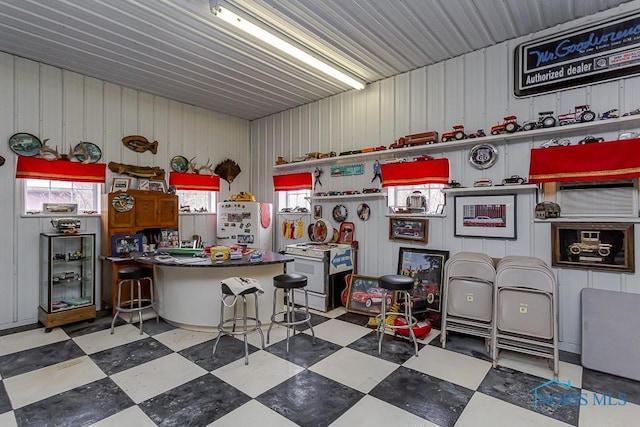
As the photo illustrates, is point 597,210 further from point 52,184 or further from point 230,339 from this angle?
point 52,184

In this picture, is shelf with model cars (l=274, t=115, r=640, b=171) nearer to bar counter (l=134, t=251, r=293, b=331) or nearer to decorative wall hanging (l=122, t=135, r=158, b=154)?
bar counter (l=134, t=251, r=293, b=331)

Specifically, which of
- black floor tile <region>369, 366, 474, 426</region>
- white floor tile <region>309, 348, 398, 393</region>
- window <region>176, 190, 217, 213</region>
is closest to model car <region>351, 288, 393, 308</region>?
white floor tile <region>309, 348, 398, 393</region>

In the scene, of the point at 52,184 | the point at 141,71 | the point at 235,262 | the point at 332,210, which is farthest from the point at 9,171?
the point at 332,210

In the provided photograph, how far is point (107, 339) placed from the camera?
3.78 metres

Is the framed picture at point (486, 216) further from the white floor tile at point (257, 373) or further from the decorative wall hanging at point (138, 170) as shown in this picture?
the decorative wall hanging at point (138, 170)

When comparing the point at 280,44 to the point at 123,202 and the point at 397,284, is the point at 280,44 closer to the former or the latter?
the point at 397,284

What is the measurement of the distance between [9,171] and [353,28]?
466 centimetres

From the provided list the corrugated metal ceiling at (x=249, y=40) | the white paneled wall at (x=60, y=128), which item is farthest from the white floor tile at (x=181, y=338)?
the corrugated metal ceiling at (x=249, y=40)

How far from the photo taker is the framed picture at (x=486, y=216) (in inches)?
149

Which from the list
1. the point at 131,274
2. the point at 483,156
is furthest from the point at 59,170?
the point at 483,156

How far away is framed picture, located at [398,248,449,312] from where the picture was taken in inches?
166

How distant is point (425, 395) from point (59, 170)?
17.1 ft

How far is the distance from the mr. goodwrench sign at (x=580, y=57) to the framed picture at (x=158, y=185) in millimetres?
5307

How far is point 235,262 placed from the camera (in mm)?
3766
